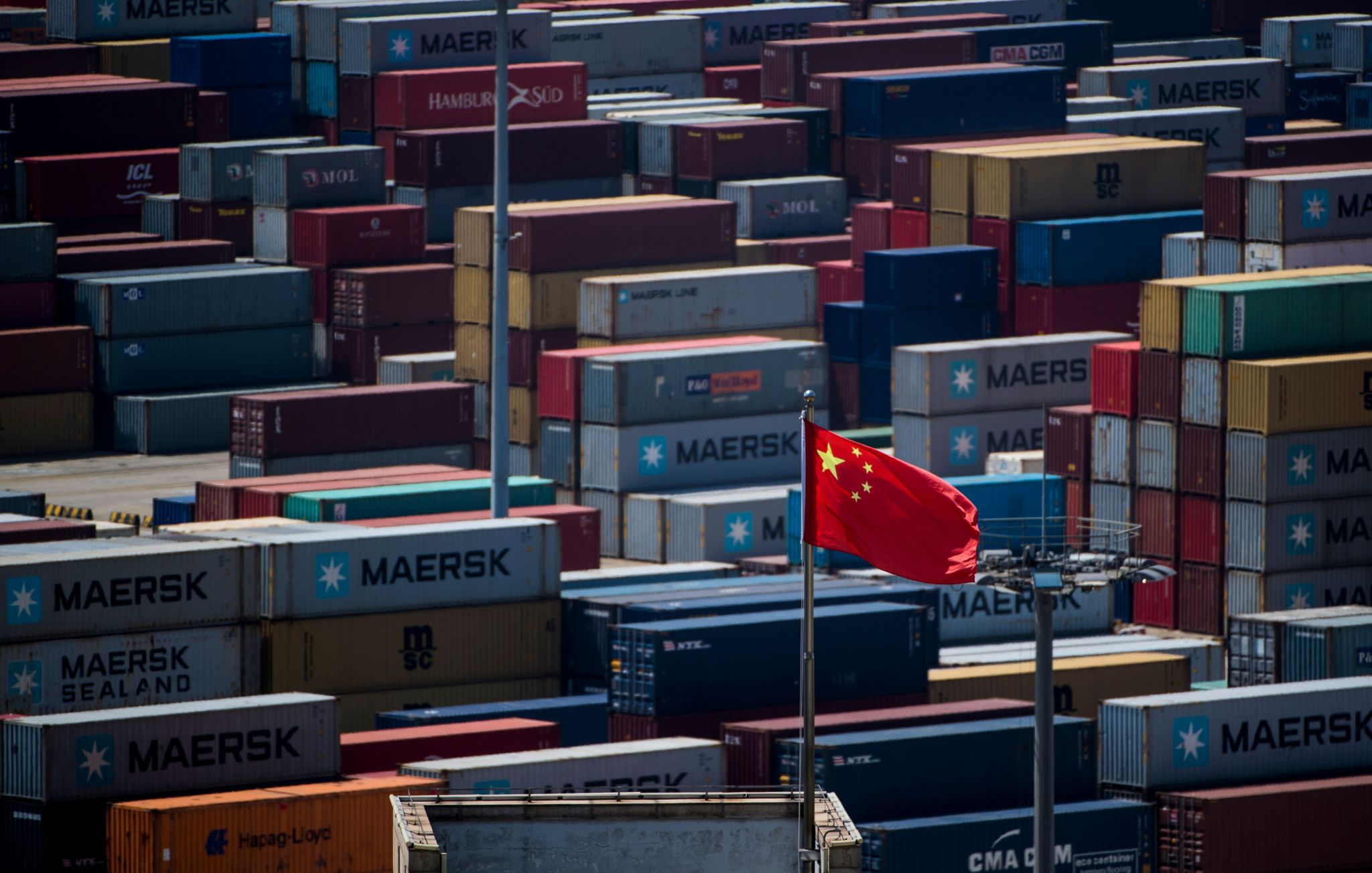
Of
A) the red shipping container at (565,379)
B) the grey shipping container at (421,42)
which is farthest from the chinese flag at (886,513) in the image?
the grey shipping container at (421,42)

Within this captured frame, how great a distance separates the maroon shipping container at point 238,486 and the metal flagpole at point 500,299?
587 centimetres

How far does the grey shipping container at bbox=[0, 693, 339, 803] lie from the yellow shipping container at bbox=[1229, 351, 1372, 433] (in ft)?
82.6

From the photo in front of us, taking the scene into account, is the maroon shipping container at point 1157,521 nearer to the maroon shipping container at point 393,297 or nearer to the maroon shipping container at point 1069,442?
the maroon shipping container at point 1069,442

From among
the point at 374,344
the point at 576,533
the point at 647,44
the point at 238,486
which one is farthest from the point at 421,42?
the point at 576,533

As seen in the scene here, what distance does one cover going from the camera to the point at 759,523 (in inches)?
2815

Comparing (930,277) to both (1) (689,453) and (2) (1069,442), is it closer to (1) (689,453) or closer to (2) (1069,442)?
(1) (689,453)

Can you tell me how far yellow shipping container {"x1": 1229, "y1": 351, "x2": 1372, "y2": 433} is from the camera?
64188 mm

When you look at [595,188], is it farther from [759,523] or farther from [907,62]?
[759,523]

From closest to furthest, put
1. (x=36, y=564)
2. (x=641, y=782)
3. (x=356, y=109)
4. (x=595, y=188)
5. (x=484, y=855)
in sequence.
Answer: (x=484, y=855)
(x=641, y=782)
(x=36, y=564)
(x=595, y=188)
(x=356, y=109)

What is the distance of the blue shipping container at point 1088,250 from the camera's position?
8494 centimetres

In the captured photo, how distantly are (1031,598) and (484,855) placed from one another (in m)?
33.9

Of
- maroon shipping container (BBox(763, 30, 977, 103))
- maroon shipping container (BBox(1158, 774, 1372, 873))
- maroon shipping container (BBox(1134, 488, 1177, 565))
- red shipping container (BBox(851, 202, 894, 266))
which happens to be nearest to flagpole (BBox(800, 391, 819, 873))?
maroon shipping container (BBox(1158, 774, 1372, 873))

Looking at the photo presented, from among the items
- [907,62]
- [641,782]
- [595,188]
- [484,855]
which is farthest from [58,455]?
[484,855]

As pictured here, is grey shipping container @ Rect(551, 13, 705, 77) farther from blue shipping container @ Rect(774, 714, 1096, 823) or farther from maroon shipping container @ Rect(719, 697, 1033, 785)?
blue shipping container @ Rect(774, 714, 1096, 823)
